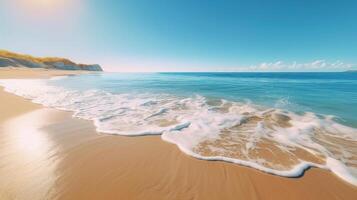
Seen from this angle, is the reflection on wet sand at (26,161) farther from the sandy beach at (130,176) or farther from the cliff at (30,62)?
the cliff at (30,62)

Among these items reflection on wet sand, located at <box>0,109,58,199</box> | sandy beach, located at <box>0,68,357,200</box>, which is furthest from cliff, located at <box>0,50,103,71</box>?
sandy beach, located at <box>0,68,357,200</box>

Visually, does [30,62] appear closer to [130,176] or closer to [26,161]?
[26,161]

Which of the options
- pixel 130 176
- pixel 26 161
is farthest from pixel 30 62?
pixel 130 176

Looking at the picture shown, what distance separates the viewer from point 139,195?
2.57 metres

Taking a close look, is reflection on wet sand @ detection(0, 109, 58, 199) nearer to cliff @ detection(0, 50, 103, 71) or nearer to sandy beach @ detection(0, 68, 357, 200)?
sandy beach @ detection(0, 68, 357, 200)

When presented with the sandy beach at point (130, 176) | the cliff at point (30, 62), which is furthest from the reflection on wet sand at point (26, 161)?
the cliff at point (30, 62)

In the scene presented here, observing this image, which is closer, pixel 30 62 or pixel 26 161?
pixel 26 161

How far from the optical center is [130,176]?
3.04 m

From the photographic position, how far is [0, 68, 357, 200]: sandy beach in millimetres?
2633

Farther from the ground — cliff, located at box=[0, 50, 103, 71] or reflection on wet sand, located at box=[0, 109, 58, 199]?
cliff, located at box=[0, 50, 103, 71]

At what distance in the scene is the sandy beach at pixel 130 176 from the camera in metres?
2.63

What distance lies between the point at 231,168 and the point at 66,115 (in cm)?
741

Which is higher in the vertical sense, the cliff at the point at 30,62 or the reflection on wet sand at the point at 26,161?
the cliff at the point at 30,62

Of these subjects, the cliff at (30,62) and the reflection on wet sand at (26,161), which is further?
the cliff at (30,62)
